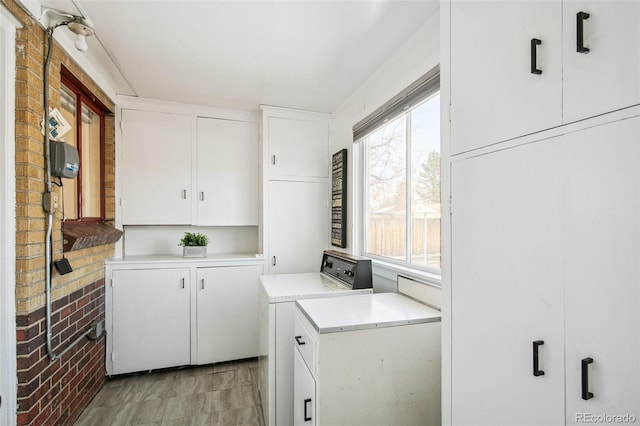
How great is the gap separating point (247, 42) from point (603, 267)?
6.39ft

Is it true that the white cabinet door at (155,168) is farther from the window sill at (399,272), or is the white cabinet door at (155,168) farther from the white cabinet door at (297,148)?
the window sill at (399,272)

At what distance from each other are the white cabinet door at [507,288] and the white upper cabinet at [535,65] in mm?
96

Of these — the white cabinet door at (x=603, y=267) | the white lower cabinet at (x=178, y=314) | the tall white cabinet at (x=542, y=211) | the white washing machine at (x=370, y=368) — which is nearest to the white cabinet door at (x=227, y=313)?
the white lower cabinet at (x=178, y=314)

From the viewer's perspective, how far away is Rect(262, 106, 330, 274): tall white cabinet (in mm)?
2934

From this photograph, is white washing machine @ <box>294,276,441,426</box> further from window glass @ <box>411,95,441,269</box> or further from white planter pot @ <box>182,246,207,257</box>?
white planter pot @ <box>182,246,207,257</box>

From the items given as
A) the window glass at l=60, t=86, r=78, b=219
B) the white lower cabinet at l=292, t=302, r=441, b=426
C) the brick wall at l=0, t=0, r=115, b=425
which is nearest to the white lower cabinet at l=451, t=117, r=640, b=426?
the white lower cabinet at l=292, t=302, r=441, b=426

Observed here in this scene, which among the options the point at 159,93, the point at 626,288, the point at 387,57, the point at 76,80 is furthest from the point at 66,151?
the point at 626,288

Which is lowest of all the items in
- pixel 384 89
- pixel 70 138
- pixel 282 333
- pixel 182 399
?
pixel 182 399

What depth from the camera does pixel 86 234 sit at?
2.07m

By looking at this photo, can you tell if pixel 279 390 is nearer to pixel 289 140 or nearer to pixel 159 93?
pixel 289 140

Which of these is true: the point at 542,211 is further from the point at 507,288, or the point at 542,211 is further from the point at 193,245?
the point at 193,245

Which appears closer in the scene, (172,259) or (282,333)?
(282,333)

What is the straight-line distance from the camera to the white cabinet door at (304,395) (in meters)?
1.39

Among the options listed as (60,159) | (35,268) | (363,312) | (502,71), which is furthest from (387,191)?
(35,268)
